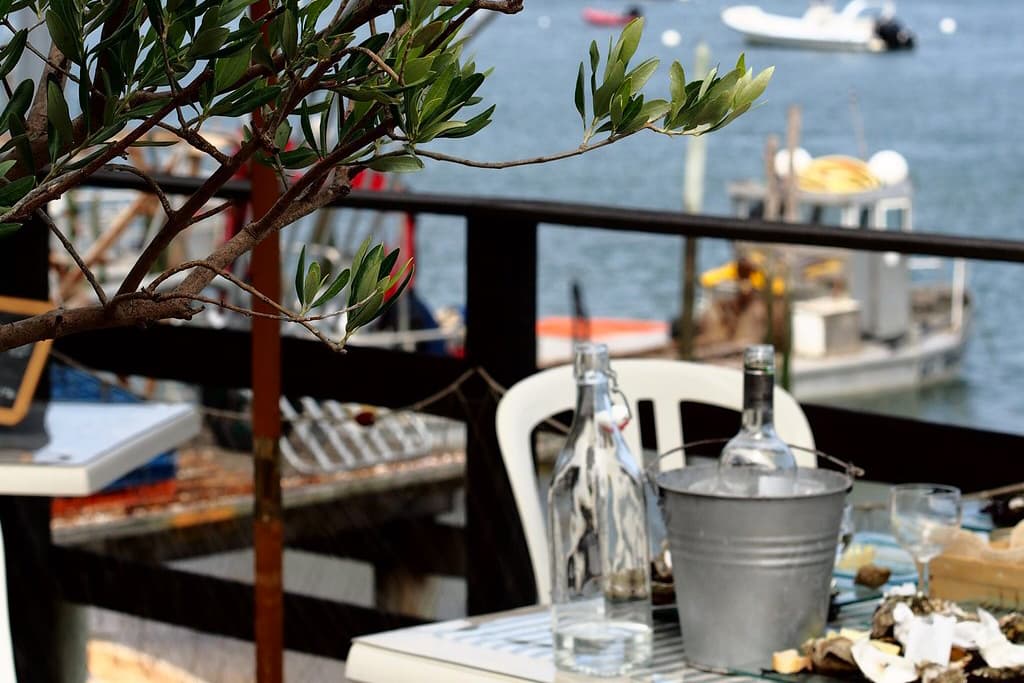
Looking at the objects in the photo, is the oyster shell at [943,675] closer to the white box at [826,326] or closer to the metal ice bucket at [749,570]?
the metal ice bucket at [749,570]

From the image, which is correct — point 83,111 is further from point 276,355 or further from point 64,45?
point 276,355

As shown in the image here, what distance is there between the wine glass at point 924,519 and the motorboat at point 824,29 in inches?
2336

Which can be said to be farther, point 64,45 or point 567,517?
point 567,517

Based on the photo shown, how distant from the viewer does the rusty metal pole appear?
1845 millimetres

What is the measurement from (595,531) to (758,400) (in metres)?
0.18

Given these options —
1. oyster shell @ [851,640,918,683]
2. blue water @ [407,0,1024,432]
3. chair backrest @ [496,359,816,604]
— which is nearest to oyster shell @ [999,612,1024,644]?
oyster shell @ [851,640,918,683]

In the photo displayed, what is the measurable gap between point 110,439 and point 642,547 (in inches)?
51.1

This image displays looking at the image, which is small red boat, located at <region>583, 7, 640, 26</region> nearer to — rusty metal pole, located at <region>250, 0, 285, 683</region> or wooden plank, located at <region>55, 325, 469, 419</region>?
wooden plank, located at <region>55, 325, 469, 419</region>

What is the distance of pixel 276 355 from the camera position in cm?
188

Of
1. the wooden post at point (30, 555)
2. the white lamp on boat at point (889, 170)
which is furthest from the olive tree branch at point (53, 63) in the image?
the white lamp on boat at point (889, 170)

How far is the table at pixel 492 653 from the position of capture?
1392 mm

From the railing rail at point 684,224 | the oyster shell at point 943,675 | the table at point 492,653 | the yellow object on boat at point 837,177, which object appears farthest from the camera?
the yellow object on boat at point 837,177

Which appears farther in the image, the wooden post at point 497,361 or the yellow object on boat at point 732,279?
the yellow object on boat at point 732,279

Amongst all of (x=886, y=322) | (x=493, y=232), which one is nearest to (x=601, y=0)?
(x=886, y=322)
